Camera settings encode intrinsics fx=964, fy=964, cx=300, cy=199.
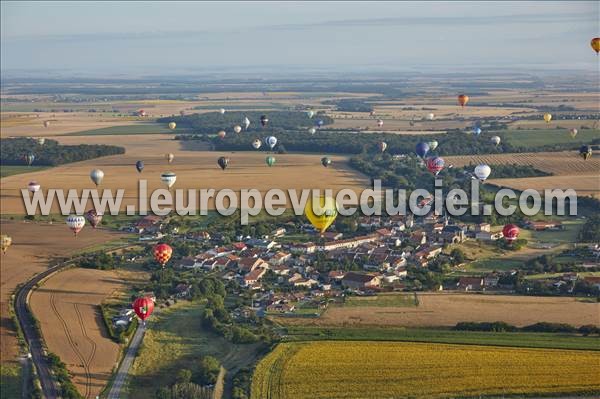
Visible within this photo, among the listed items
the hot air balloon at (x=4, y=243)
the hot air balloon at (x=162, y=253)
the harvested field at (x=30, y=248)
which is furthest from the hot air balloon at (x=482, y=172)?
the hot air balloon at (x=4, y=243)

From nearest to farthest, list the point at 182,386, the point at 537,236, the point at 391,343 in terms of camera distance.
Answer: the point at 182,386 → the point at 391,343 → the point at 537,236

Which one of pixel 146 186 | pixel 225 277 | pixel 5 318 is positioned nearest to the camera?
pixel 5 318

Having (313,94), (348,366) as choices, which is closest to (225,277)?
(348,366)

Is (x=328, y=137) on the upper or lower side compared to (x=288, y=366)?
upper

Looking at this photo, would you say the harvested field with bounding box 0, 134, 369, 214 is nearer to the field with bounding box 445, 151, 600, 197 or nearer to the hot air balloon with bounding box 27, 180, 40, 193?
the hot air balloon with bounding box 27, 180, 40, 193

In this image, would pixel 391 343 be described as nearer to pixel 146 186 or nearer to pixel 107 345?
pixel 107 345

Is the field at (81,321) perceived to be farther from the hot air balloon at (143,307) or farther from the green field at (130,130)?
the green field at (130,130)
